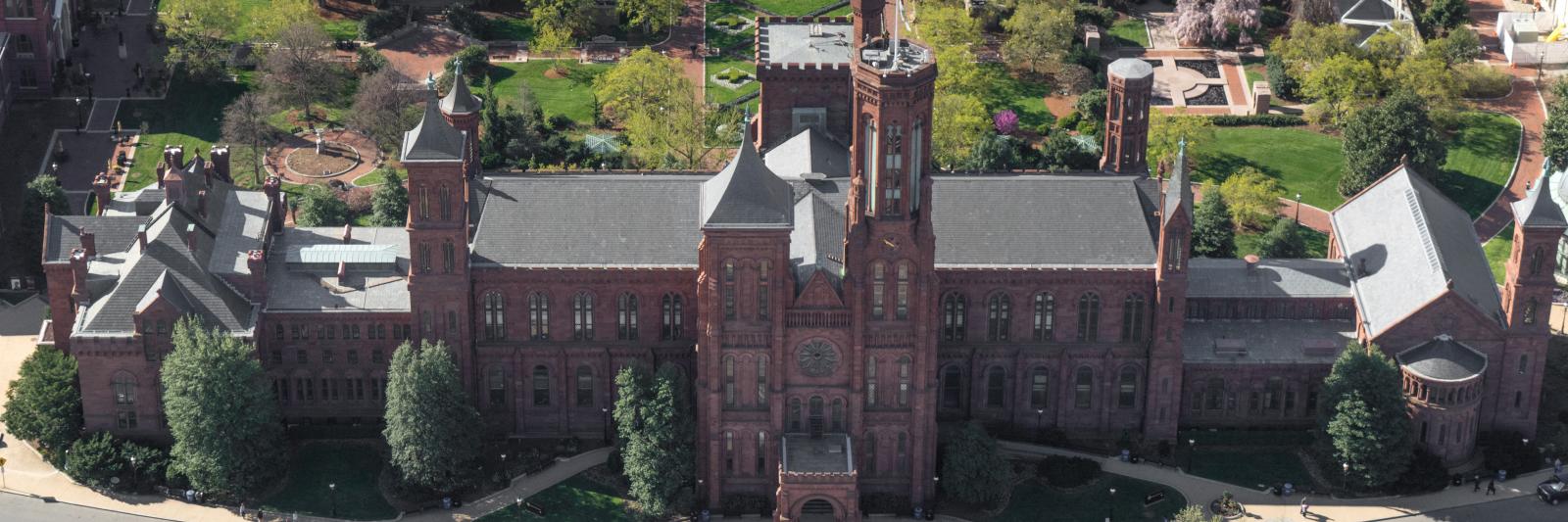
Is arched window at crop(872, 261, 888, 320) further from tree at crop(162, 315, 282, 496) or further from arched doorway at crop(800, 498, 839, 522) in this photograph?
tree at crop(162, 315, 282, 496)

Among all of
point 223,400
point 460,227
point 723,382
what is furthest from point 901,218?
point 223,400

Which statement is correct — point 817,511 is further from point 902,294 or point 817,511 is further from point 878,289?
point 902,294

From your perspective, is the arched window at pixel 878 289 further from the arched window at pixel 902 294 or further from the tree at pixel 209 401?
the tree at pixel 209 401

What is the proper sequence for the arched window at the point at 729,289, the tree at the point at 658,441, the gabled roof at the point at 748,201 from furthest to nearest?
Answer: the tree at the point at 658,441 → the arched window at the point at 729,289 → the gabled roof at the point at 748,201

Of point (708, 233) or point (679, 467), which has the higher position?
point (708, 233)

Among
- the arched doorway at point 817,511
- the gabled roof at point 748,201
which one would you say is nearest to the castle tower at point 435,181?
the gabled roof at point 748,201

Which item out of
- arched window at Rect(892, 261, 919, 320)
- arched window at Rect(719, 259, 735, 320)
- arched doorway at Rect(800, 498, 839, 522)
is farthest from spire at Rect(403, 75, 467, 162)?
arched doorway at Rect(800, 498, 839, 522)

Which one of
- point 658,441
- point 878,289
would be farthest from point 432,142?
point 878,289

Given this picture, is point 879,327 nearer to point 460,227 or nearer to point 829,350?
point 829,350
